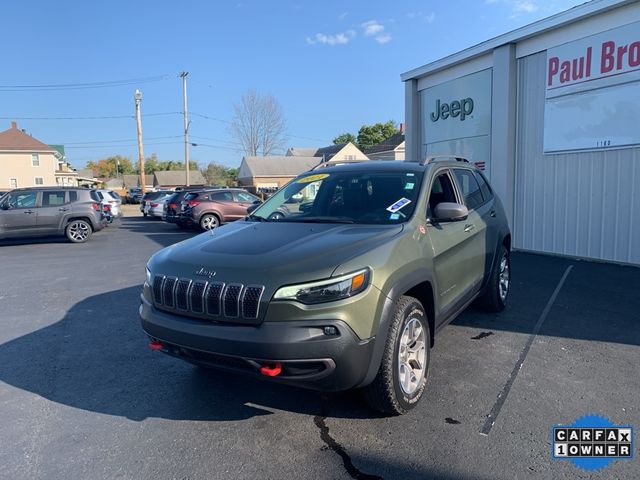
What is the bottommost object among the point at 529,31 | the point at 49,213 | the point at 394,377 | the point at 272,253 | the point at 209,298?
the point at 394,377

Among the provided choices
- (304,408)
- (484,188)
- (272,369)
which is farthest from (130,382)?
(484,188)

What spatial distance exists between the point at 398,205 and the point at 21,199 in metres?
14.2

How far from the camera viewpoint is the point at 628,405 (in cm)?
348

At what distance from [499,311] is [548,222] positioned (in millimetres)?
5166

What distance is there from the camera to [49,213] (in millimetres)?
14430

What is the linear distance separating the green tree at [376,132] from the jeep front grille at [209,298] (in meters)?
75.4

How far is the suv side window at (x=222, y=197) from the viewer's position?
17766mm

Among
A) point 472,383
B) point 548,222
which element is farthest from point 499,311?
point 548,222

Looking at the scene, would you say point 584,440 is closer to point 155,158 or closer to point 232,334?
point 232,334

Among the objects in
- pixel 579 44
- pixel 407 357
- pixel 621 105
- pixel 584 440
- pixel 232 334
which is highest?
pixel 579 44

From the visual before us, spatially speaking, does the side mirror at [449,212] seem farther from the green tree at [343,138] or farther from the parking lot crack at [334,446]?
the green tree at [343,138]

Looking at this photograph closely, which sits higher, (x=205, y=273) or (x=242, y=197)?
(x=242, y=197)

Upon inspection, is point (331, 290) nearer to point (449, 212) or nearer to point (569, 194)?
point (449, 212)

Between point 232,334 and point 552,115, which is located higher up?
point 552,115
